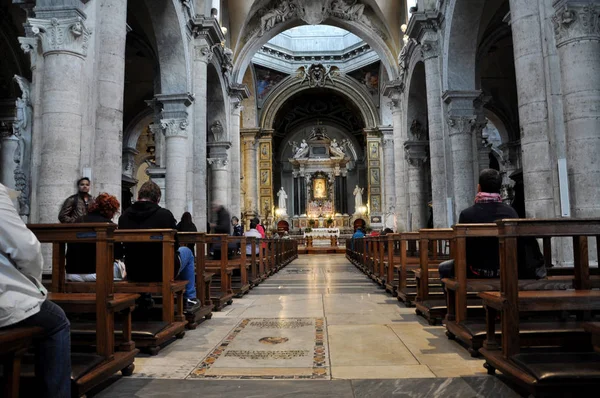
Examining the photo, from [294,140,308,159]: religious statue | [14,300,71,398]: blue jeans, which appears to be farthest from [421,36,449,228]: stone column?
[294,140,308,159]: religious statue

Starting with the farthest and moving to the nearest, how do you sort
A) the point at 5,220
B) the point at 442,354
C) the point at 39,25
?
the point at 39,25
the point at 442,354
the point at 5,220

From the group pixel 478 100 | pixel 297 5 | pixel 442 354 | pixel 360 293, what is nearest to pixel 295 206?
pixel 297 5

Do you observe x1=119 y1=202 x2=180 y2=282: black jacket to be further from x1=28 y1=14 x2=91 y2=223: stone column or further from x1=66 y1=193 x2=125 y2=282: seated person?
x1=28 y1=14 x2=91 y2=223: stone column

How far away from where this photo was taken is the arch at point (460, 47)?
1102 cm

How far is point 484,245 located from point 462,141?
303 inches

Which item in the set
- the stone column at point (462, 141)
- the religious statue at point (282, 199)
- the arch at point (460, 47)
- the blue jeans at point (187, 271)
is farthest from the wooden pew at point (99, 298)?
the religious statue at point (282, 199)

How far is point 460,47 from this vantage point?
37.8 ft

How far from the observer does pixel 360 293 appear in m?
7.42

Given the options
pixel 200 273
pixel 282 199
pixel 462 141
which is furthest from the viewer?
pixel 282 199

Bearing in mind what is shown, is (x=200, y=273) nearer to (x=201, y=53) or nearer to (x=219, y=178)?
(x=201, y=53)

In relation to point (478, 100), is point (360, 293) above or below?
below

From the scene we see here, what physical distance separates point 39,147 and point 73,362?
444 centimetres

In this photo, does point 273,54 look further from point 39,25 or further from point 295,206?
point 39,25

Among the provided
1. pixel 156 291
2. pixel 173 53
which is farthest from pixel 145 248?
pixel 173 53
